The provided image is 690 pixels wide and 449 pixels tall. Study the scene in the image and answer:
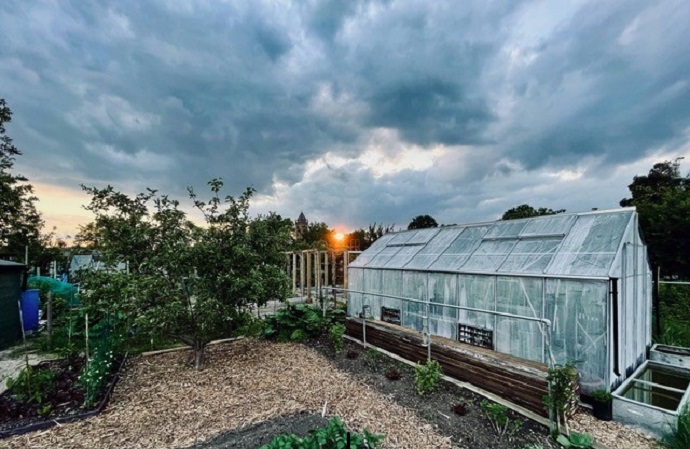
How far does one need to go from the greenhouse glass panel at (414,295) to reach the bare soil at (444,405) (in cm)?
126

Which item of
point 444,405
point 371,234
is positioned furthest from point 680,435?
point 371,234

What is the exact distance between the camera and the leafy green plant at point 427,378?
4570mm

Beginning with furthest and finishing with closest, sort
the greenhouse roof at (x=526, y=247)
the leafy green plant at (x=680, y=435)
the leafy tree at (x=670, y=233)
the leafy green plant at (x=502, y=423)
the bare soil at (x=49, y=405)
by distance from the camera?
the leafy tree at (x=670, y=233), the greenhouse roof at (x=526, y=247), the bare soil at (x=49, y=405), the leafy green plant at (x=502, y=423), the leafy green plant at (x=680, y=435)

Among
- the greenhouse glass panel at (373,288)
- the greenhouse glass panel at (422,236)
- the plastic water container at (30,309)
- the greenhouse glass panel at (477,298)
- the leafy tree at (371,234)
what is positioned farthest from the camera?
the leafy tree at (371,234)

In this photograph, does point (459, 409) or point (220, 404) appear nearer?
point (459, 409)

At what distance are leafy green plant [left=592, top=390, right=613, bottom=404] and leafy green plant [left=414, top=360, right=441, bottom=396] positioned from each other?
7.00ft

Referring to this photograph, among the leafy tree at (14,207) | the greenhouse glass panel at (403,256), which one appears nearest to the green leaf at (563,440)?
the greenhouse glass panel at (403,256)

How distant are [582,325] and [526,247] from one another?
69.5 inches

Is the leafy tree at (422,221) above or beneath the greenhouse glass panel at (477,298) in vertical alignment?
above

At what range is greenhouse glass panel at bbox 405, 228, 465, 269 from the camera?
7245mm

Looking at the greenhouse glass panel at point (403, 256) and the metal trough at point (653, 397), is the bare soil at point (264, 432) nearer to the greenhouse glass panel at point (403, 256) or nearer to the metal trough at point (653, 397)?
the metal trough at point (653, 397)

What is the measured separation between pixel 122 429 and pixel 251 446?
1941 mm

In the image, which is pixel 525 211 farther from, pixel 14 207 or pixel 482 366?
pixel 14 207

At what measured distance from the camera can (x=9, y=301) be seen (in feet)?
25.5
